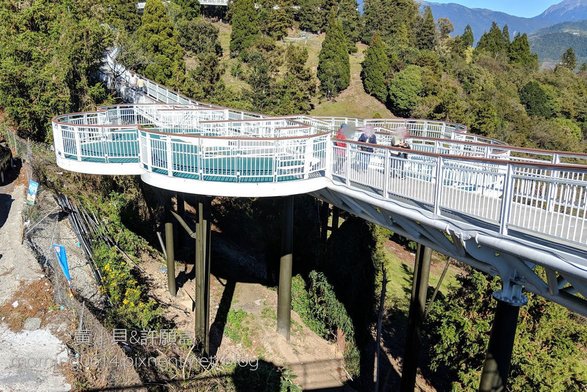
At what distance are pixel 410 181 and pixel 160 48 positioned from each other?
35790 mm

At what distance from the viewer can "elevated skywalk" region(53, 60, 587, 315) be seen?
5754 mm

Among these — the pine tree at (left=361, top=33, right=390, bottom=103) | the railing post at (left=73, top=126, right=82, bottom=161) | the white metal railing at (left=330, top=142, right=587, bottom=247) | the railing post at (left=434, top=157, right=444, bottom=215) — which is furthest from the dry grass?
the pine tree at (left=361, top=33, right=390, bottom=103)

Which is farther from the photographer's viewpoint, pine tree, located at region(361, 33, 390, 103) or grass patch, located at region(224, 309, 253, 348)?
pine tree, located at region(361, 33, 390, 103)

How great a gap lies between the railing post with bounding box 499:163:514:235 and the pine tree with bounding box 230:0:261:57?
5381 cm

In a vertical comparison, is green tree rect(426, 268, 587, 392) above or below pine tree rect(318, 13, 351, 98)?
below

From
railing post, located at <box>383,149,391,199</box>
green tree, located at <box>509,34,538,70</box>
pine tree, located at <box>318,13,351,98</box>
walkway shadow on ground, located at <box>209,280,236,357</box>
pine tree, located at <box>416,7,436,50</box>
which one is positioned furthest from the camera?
green tree, located at <box>509,34,538,70</box>

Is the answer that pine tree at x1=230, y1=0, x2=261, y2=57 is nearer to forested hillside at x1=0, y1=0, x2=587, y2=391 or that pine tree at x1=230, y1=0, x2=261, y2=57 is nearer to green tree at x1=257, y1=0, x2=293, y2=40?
forested hillside at x1=0, y1=0, x2=587, y2=391

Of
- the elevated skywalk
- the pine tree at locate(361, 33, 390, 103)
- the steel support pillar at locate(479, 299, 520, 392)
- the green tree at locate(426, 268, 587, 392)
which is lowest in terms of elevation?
the green tree at locate(426, 268, 587, 392)

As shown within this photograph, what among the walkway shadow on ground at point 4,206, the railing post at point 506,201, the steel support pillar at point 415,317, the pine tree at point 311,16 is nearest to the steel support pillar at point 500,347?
the railing post at point 506,201

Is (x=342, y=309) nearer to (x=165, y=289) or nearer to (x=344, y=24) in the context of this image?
(x=165, y=289)

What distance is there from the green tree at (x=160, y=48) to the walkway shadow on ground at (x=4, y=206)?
19868mm

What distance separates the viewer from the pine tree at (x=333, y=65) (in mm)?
52156

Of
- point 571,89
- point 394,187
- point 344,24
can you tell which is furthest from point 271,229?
point 571,89

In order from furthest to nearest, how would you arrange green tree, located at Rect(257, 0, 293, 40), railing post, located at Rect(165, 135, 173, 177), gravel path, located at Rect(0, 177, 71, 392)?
green tree, located at Rect(257, 0, 293, 40) → railing post, located at Rect(165, 135, 173, 177) → gravel path, located at Rect(0, 177, 71, 392)
